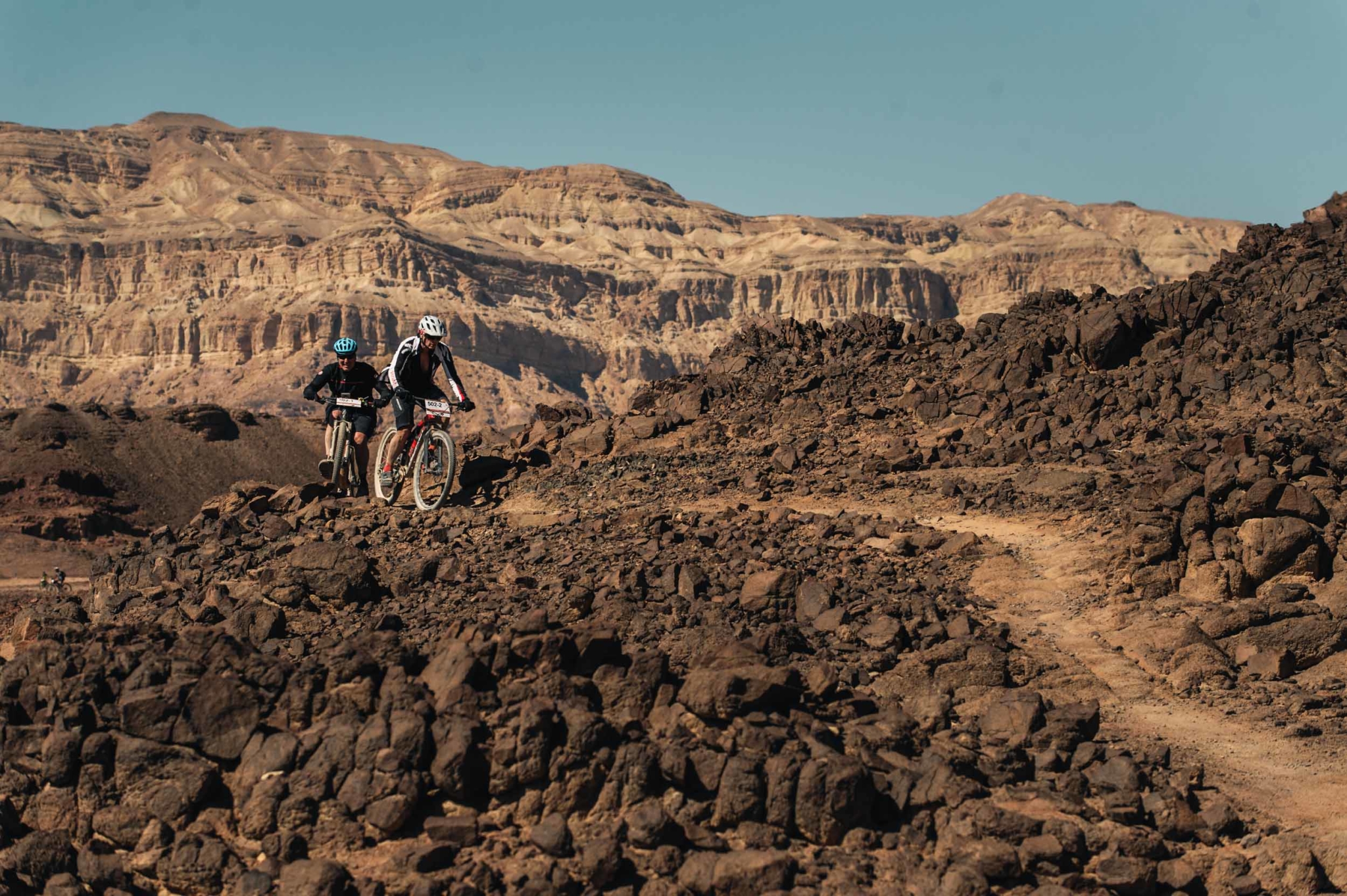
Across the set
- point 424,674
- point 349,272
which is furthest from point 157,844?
point 349,272

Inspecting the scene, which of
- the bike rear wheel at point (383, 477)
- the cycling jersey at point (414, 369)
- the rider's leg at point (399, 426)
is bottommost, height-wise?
the bike rear wheel at point (383, 477)

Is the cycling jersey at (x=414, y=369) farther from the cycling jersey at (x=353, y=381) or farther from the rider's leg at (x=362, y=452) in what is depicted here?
the rider's leg at (x=362, y=452)

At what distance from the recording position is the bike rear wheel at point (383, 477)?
15.1 metres

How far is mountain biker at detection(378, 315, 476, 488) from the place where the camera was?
14219mm

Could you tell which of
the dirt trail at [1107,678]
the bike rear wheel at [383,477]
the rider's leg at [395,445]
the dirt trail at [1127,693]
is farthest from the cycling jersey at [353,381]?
the dirt trail at [1127,693]

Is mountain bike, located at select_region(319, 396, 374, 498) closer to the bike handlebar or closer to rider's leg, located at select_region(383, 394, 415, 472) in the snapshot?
the bike handlebar

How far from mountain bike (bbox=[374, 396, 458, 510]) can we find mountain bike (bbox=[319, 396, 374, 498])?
27 cm

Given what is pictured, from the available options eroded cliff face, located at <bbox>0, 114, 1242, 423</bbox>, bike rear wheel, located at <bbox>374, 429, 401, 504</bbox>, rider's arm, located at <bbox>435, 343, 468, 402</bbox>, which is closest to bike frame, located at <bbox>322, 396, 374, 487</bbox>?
bike rear wheel, located at <bbox>374, 429, 401, 504</bbox>

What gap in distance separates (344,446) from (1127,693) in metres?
8.16

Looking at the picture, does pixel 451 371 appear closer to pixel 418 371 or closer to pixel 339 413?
pixel 418 371

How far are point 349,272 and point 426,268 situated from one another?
728 cm

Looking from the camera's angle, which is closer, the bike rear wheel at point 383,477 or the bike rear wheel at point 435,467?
the bike rear wheel at point 435,467

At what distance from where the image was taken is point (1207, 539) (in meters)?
13.5

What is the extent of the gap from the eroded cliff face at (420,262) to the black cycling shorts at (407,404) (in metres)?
90.9
